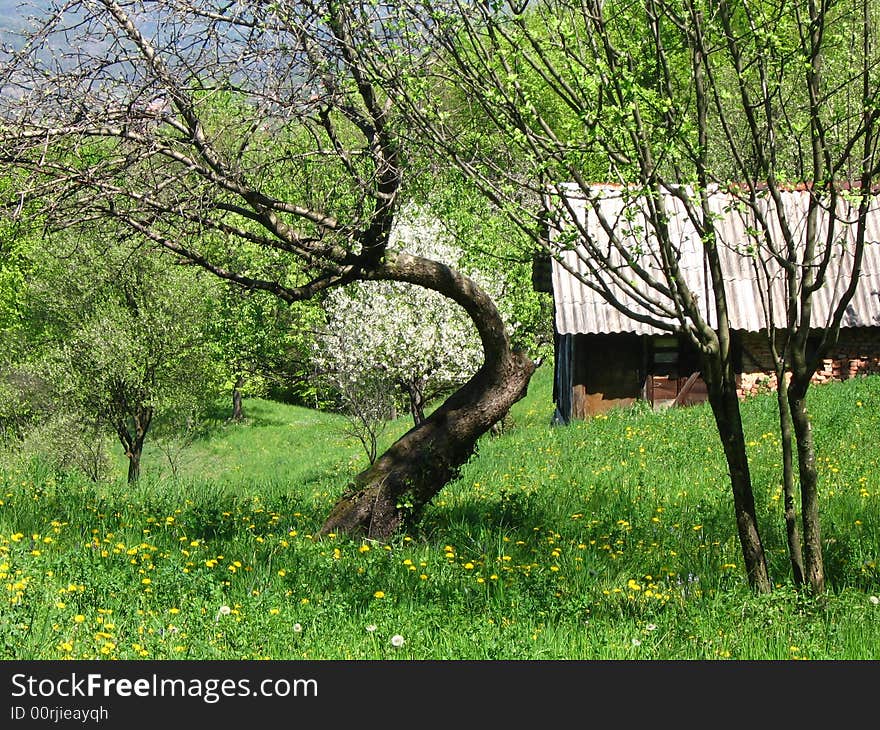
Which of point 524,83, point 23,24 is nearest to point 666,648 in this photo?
point 524,83

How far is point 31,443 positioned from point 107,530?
51.7ft

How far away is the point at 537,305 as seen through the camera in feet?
63.2

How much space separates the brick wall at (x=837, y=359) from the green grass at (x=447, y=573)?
9743mm

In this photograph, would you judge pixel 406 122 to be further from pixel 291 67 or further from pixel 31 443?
pixel 31 443

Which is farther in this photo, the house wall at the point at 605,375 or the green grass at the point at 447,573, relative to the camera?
the house wall at the point at 605,375

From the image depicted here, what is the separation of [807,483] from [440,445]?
3.25 meters

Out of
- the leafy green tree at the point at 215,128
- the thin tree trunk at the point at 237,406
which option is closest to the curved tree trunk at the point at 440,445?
the leafy green tree at the point at 215,128

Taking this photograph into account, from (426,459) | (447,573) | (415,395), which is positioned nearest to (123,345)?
(415,395)

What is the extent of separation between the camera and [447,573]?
6582 millimetres

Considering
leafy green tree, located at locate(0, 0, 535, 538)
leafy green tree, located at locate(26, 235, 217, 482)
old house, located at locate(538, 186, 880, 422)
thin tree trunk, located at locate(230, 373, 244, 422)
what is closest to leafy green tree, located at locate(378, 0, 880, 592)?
leafy green tree, located at locate(0, 0, 535, 538)

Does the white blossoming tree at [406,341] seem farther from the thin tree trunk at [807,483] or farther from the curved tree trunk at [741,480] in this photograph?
the thin tree trunk at [807,483]

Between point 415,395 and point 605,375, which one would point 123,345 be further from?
point 605,375

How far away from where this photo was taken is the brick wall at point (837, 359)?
69.0ft

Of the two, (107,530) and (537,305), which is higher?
(537,305)
